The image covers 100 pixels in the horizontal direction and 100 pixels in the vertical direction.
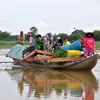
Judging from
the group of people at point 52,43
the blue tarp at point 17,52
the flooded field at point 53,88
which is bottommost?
the flooded field at point 53,88

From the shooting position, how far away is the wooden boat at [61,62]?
14805 mm

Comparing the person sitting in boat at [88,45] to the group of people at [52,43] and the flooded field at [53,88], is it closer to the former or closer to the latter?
the group of people at [52,43]

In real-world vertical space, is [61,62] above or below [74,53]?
below

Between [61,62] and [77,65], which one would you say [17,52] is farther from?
[77,65]

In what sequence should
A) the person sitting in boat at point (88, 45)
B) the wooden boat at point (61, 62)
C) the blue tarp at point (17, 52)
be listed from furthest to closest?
the blue tarp at point (17, 52) < the person sitting in boat at point (88, 45) < the wooden boat at point (61, 62)

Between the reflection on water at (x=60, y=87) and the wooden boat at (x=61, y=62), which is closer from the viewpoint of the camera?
the reflection on water at (x=60, y=87)

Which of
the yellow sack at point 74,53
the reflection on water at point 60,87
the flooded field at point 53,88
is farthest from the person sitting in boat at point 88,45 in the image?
the flooded field at point 53,88

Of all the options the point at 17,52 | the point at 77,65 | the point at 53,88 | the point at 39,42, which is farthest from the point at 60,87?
the point at 17,52

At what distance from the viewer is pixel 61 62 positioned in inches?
615

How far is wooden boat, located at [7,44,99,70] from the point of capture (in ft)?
48.6

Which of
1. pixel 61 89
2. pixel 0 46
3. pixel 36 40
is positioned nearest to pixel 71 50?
pixel 36 40

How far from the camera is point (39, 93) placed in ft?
31.0

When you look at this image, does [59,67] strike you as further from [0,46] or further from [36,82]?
[0,46]

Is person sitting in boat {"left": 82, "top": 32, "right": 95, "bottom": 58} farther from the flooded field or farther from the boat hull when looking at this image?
the flooded field
